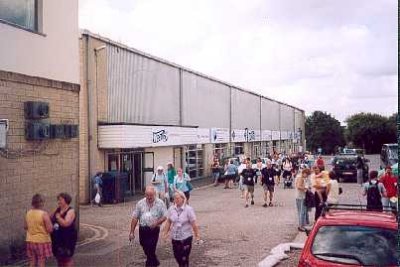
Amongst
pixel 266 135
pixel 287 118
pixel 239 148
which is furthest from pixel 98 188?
pixel 287 118

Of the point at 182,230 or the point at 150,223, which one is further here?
the point at 150,223

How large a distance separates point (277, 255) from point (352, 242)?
4.40 metres

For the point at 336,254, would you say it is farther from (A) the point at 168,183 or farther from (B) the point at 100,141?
(B) the point at 100,141

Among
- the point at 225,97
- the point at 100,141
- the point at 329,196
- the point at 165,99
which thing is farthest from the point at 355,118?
the point at 329,196

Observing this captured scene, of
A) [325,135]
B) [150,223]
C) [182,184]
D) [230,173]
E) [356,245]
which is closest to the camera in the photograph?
[356,245]

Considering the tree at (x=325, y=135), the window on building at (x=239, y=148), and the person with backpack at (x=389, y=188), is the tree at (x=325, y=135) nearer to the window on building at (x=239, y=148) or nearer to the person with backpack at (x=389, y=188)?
the window on building at (x=239, y=148)

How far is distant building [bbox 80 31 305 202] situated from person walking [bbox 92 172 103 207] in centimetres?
47

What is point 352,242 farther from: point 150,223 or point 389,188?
point 389,188

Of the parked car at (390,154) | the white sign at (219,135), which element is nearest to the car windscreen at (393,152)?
the parked car at (390,154)

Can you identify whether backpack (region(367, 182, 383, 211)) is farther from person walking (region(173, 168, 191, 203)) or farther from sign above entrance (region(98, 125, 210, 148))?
sign above entrance (region(98, 125, 210, 148))

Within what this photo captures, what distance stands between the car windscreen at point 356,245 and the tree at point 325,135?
91.7 metres

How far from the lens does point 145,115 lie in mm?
26281

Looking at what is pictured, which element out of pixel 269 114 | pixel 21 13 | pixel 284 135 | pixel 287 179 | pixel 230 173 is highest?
pixel 269 114

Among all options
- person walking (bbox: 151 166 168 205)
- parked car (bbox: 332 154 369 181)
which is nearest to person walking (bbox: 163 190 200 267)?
person walking (bbox: 151 166 168 205)
